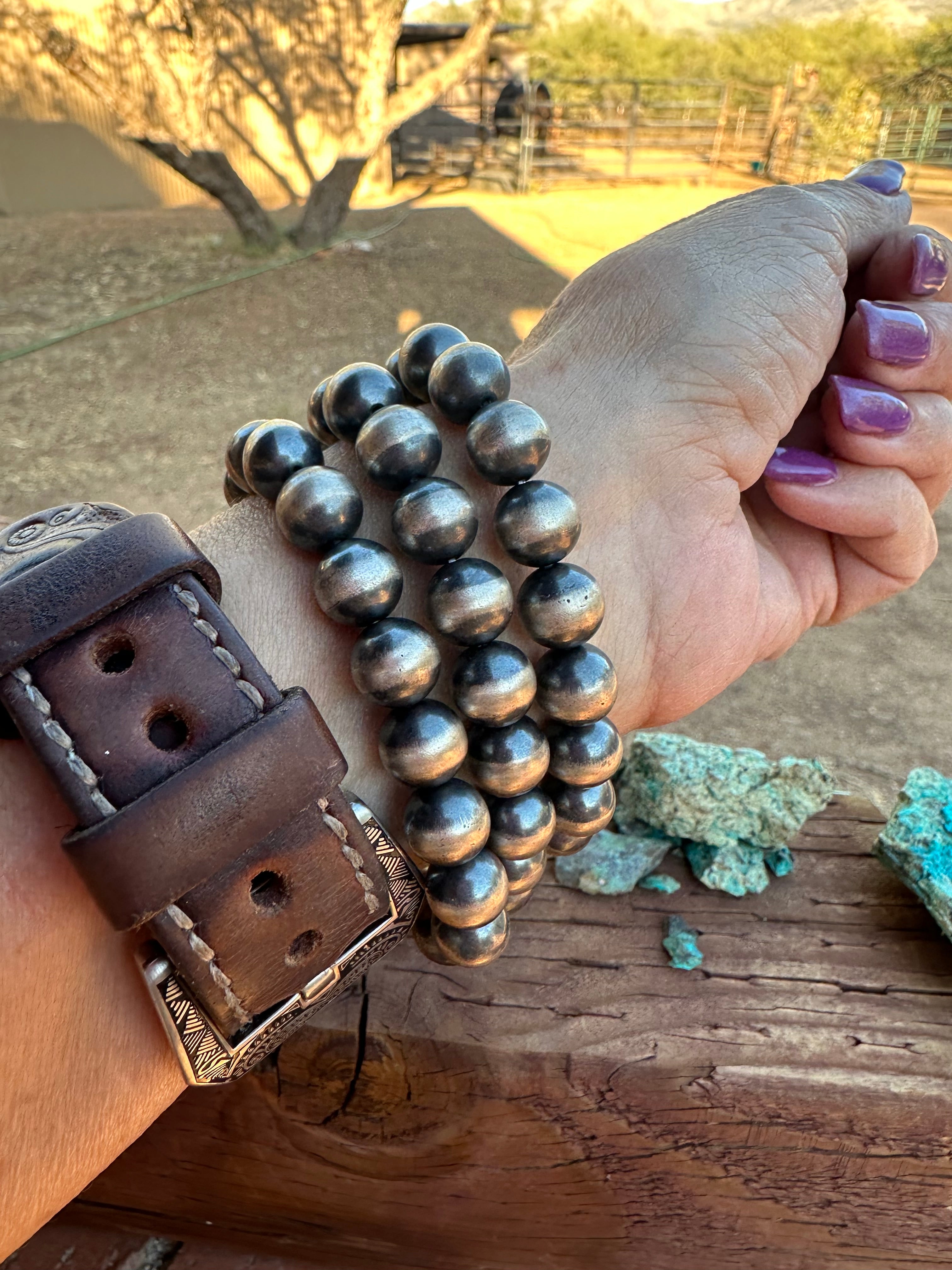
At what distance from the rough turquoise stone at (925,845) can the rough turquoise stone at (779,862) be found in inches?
4.7

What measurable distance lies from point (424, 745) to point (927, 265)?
36.4 inches

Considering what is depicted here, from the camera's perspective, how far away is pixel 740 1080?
95 cm

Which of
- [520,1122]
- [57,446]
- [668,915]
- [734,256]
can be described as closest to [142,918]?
[520,1122]

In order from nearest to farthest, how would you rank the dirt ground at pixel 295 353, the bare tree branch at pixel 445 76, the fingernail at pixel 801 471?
the fingernail at pixel 801 471, the dirt ground at pixel 295 353, the bare tree branch at pixel 445 76

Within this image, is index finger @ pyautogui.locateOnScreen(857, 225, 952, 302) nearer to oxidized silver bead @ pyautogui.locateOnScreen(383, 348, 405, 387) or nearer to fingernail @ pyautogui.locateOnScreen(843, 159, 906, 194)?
fingernail @ pyautogui.locateOnScreen(843, 159, 906, 194)

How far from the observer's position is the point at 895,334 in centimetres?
109

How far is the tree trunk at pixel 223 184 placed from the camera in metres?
8.73

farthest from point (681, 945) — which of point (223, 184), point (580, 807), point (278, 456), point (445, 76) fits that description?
A: point (445, 76)

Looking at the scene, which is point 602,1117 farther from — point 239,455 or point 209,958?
point 239,455

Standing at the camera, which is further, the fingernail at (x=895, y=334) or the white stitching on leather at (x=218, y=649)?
the fingernail at (x=895, y=334)

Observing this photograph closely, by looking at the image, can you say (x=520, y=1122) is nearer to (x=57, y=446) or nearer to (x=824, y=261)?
(x=824, y=261)

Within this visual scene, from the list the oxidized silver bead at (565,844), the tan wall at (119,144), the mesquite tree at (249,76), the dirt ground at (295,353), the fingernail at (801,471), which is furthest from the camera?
the tan wall at (119,144)

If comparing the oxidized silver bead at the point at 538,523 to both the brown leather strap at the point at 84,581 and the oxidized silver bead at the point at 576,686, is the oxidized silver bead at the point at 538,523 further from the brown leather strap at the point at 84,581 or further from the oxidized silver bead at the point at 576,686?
the brown leather strap at the point at 84,581

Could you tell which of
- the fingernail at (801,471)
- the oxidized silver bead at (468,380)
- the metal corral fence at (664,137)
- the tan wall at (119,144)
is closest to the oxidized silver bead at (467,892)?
the oxidized silver bead at (468,380)
